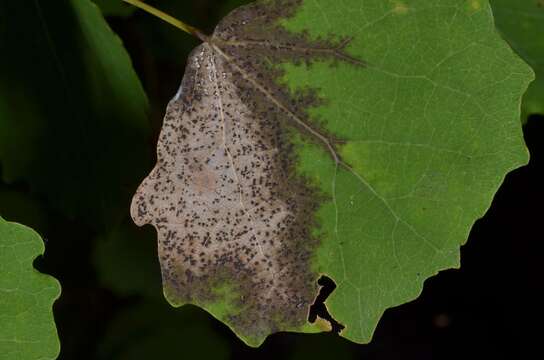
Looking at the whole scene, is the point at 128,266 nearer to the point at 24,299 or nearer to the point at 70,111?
the point at 70,111

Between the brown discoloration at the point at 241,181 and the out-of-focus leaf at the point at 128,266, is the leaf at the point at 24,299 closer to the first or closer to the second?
the brown discoloration at the point at 241,181

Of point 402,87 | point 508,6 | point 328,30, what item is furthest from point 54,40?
point 508,6

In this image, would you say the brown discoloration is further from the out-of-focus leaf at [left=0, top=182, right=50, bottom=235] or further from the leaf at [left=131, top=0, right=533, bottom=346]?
the out-of-focus leaf at [left=0, top=182, right=50, bottom=235]

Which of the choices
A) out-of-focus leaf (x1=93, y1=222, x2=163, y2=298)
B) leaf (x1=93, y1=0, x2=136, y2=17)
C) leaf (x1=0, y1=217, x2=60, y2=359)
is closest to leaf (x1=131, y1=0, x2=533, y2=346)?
leaf (x1=0, y1=217, x2=60, y2=359)

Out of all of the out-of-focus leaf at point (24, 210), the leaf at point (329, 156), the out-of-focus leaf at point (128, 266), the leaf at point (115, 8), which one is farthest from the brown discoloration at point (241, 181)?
the out-of-focus leaf at point (128, 266)

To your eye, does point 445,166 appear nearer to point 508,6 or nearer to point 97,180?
point 508,6

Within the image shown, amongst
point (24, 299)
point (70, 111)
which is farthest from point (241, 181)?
point (70, 111)

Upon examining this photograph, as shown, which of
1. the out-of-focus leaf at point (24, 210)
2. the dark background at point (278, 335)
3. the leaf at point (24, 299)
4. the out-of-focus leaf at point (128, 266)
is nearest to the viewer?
the leaf at point (24, 299)
